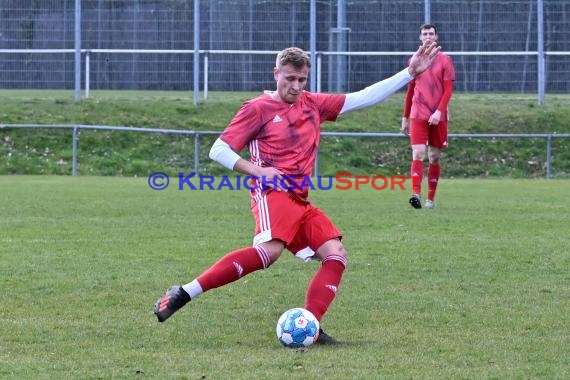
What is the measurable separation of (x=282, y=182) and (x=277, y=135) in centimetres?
27

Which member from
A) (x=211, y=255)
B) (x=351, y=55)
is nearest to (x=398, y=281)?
(x=211, y=255)

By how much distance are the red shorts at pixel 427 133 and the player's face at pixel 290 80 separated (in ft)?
25.2

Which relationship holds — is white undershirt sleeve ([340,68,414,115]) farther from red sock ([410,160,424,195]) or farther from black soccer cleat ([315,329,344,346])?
red sock ([410,160,424,195])

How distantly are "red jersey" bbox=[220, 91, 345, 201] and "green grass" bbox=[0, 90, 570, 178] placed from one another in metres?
16.3

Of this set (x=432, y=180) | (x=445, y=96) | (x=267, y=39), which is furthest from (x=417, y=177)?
(x=267, y=39)

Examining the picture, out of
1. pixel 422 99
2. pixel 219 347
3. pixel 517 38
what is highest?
pixel 517 38

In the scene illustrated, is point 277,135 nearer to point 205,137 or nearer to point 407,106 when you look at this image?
point 407,106

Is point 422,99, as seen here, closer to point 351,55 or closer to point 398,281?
point 398,281

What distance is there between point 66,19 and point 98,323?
1876 centimetres

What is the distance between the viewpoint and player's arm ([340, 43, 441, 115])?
21.2 ft

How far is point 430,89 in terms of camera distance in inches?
549

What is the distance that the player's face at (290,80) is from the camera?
6.20m

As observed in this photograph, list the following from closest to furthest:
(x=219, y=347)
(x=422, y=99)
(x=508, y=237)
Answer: (x=219, y=347) → (x=508, y=237) → (x=422, y=99)

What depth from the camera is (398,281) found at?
26.8 ft
